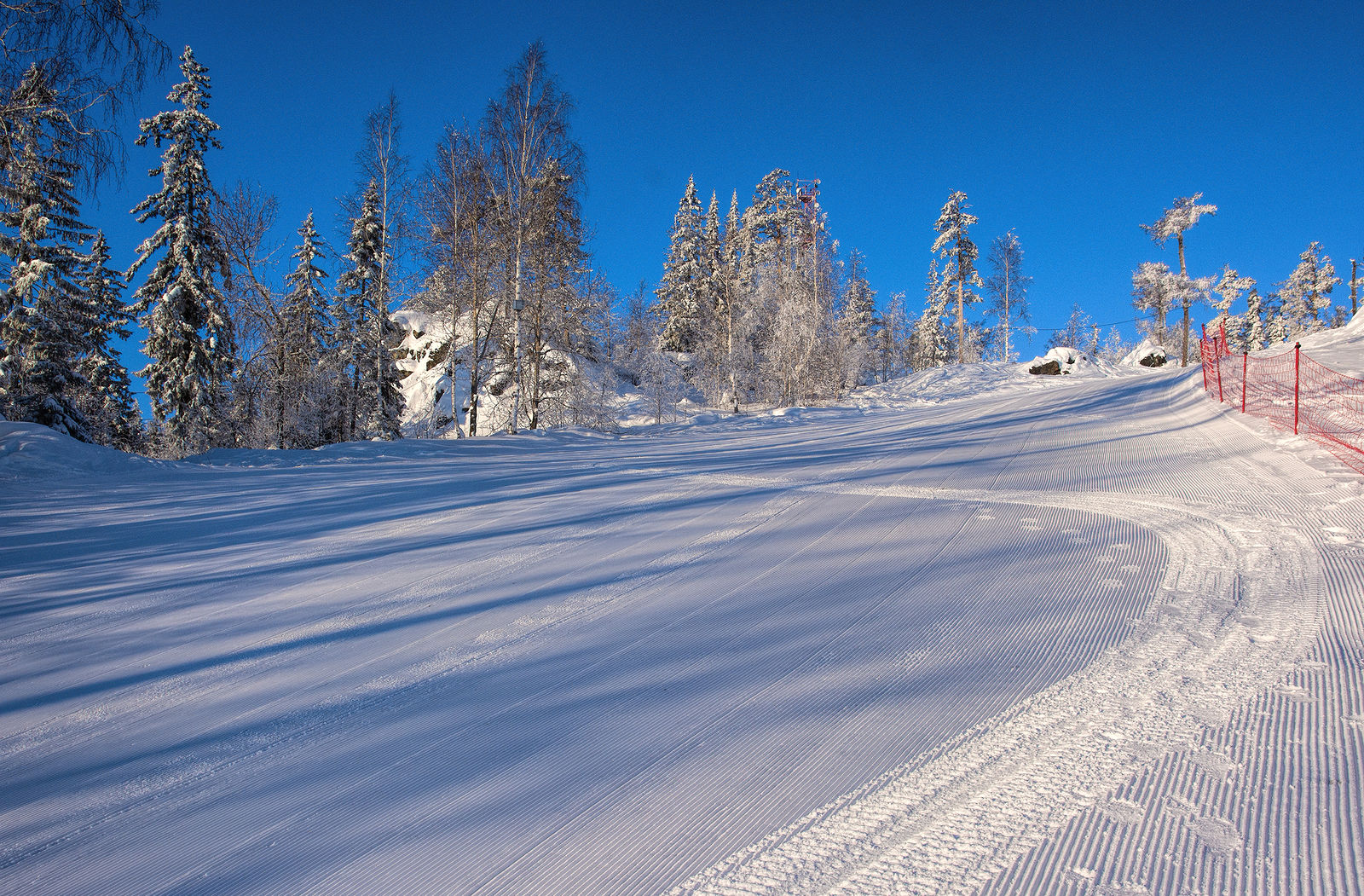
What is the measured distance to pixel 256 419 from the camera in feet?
62.9

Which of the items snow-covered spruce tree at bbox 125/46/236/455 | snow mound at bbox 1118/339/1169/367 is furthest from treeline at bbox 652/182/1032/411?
snow-covered spruce tree at bbox 125/46/236/455

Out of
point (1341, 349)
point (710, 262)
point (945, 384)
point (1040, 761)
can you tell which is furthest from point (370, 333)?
point (710, 262)

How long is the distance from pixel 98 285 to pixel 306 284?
7.76 meters

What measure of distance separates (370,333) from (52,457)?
1055 centimetres

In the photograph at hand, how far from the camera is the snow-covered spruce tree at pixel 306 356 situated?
62.2 ft

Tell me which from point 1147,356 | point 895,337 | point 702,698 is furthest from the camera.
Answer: point 895,337

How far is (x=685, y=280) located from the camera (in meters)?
41.3

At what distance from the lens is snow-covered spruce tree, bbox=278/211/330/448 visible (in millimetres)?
18953

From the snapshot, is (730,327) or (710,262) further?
(710,262)

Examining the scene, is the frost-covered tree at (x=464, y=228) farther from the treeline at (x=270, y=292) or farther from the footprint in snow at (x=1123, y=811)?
the footprint in snow at (x=1123, y=811)

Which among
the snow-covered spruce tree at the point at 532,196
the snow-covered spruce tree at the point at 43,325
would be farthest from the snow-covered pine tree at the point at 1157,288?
the snow-covered spruce tree at the point at 43,325

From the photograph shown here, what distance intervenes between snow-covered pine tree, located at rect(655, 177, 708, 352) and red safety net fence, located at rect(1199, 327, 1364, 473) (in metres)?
28.7

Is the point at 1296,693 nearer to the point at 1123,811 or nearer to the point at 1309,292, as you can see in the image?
the point at 1123,811

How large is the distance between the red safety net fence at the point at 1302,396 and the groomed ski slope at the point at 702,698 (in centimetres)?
185
